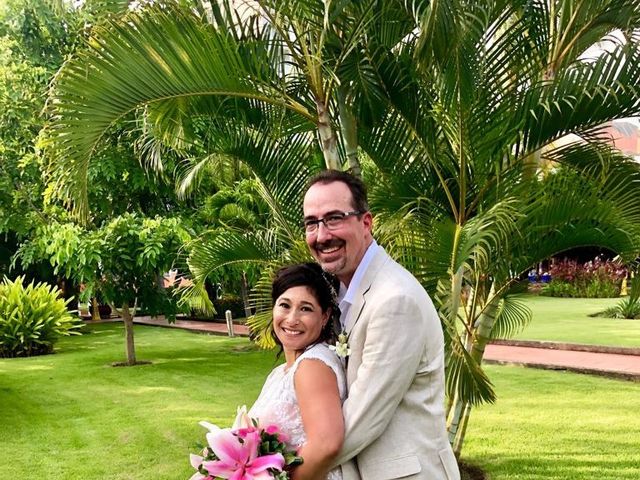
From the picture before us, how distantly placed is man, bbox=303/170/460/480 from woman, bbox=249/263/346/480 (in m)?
0.05

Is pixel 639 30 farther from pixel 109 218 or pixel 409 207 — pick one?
pixel 109 218

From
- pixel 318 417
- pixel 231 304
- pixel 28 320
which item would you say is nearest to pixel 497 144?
pixel 318 417

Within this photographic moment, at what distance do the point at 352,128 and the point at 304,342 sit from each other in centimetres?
265

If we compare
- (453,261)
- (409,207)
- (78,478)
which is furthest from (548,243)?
(78,478)

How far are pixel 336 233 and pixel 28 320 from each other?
13404mm

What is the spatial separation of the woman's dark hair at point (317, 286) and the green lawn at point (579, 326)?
8.49 meters

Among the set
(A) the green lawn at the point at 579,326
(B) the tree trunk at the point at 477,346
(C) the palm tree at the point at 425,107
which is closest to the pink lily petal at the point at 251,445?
(C) the palm tree at the point at 425,107

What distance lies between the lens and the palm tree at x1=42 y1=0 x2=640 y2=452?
11.9ft

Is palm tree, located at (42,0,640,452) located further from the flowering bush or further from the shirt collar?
the flowering bush

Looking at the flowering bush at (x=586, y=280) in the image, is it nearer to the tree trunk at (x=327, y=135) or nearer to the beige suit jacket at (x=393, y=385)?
the tree trunk at (x=327, y=135)

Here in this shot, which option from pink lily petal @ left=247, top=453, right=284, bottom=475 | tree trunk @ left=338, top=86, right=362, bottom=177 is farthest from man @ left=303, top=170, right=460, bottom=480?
tree trunk @ left=338, top=86, right=362, bottom=177

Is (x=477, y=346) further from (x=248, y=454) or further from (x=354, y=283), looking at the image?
(x=248, y=454)

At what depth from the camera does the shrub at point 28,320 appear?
1371 centimetres

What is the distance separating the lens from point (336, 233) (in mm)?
2068
